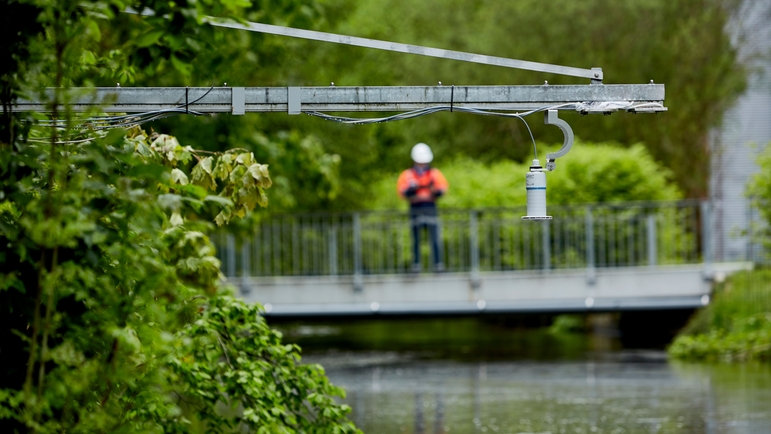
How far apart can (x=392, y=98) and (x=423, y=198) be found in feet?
40.6

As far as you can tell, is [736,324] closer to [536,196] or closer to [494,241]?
[494,241]

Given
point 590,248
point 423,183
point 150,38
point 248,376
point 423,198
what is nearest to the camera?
point 150,38

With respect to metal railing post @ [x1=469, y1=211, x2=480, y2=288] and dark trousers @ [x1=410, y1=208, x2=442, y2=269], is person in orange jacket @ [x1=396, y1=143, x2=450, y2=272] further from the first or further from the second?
metal railing post @ [x1=469, y1=211, x2=480, y2=288]

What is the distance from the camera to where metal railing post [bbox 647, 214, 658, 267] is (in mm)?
20234

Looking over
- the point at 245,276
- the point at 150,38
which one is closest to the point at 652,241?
the point at 245,276

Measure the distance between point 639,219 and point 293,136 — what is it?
645cm

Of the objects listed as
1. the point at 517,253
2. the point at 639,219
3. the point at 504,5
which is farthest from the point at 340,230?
the point at 504,5

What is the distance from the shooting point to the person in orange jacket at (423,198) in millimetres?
19328

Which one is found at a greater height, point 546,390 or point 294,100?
point 294,100

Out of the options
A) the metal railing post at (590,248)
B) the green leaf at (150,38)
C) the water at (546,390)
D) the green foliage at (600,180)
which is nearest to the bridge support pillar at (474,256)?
the water at (546,390)

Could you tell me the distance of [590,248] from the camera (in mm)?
19875

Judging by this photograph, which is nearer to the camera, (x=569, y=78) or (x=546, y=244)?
(x=546, y=244)

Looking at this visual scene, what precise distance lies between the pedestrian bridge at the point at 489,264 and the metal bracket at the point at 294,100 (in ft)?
39.0

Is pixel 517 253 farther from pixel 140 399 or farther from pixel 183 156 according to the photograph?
pixel 140 399
